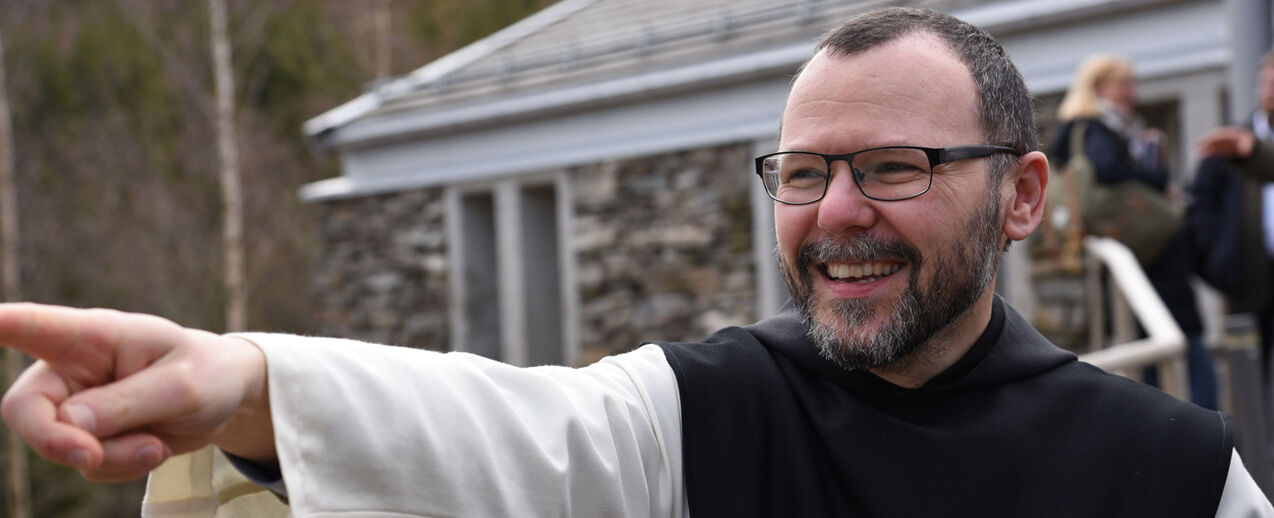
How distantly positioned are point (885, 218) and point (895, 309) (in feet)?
0.44

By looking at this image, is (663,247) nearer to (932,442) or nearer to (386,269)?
(386,269)

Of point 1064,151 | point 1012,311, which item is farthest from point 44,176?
point 1012,311

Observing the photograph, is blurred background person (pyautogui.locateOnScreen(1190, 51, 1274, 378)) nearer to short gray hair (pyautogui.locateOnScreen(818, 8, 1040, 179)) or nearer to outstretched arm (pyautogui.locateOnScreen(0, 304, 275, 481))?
short gray hair (pyautogui.locateOnScreen(818, 8, 1040, 179))

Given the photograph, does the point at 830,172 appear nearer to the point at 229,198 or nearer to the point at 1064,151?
the point at 1064,151

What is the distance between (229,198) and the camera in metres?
17.1

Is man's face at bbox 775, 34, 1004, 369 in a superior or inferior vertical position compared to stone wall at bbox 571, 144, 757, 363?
superior

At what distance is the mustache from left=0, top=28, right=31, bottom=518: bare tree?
61.4 ft

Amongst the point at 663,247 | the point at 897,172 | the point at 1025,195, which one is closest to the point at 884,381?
the point at 897,172

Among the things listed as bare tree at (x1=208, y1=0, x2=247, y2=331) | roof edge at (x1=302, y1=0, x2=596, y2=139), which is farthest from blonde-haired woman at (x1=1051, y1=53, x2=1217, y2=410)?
bare tree at (x1=208, y1=0, x2=247, y2=331)

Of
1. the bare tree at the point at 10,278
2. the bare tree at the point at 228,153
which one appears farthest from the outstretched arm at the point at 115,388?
the bare tree at the point at 10,278

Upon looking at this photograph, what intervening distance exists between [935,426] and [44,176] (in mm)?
23416

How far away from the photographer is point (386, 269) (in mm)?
11953

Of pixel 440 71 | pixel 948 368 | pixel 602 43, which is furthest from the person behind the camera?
pixel 440 71

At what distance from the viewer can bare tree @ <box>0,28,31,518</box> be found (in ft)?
61.0
